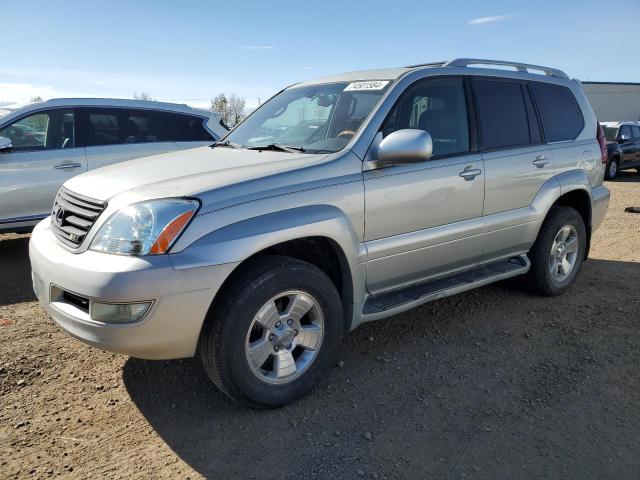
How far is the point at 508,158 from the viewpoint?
4.13m

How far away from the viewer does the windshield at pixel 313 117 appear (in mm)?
3488

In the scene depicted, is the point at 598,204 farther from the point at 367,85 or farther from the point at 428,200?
the point at 367,85

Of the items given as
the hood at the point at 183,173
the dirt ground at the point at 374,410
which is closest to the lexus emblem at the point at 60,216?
the hood at the point at 183,173

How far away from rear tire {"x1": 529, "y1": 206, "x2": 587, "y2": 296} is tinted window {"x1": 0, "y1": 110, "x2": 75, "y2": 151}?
524 cm

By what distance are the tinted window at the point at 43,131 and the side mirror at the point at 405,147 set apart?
453 centimetres

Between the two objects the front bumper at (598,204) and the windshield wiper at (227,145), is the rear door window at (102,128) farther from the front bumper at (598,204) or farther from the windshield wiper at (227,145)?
the front bumper at (598,204)

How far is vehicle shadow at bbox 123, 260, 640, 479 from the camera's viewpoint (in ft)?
8.45

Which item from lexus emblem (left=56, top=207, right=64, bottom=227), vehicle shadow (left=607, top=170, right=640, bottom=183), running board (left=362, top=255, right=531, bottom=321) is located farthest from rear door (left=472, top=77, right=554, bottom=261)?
vehicle shadow (left=607, top=170, right=640, bottom=183)

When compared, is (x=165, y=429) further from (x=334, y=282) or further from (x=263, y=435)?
(x=334, y=282)

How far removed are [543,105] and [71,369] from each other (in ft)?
14.1

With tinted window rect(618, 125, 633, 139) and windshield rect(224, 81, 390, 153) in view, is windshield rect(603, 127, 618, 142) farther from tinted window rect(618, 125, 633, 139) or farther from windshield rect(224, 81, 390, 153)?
windshield rect(224, 81, 390, 153)

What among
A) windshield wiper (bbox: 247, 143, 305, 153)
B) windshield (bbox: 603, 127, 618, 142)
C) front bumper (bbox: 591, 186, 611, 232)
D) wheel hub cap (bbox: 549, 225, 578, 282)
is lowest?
wheel hub cap (bbox: 549, 225, 578, 282)

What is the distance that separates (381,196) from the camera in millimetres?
3277

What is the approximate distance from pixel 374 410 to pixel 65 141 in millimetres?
5061
